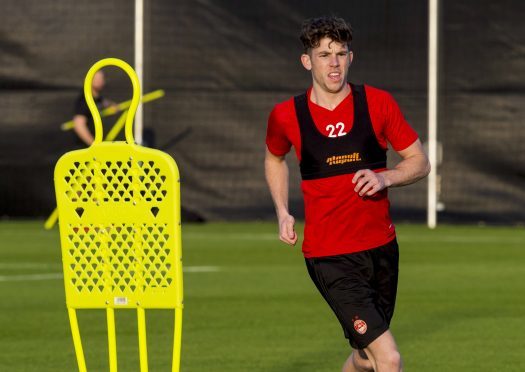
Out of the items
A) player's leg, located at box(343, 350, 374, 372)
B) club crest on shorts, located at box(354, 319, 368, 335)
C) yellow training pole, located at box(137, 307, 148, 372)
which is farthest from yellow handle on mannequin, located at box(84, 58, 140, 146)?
player's leg, located at box(343, 350, 374, 372)

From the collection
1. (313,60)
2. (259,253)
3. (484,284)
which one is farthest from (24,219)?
(313,60)

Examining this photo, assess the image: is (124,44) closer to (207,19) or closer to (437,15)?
(207,19)

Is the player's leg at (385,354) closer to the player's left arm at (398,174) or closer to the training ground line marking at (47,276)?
the player's left arm at (398,174)

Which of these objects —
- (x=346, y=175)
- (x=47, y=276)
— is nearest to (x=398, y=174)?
(x=346, y=175)

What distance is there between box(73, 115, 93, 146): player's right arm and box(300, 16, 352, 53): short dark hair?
11.7 metres

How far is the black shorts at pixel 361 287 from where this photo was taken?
259 inches

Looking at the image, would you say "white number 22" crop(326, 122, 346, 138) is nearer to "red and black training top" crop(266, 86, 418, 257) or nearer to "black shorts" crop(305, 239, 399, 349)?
"red and black training top" crop(266, 86, 418, 257)

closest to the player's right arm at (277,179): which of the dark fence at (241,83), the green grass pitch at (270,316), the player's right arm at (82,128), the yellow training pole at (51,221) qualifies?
the green grass pitch at (270,316)

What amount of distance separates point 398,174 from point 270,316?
450cm

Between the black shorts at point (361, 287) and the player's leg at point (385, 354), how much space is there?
27 millimetres

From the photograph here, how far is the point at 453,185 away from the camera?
1981 centimetres

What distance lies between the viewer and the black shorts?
6566 mm

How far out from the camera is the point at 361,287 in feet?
21.9

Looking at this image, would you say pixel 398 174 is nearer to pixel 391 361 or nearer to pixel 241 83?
pixel 391 361
